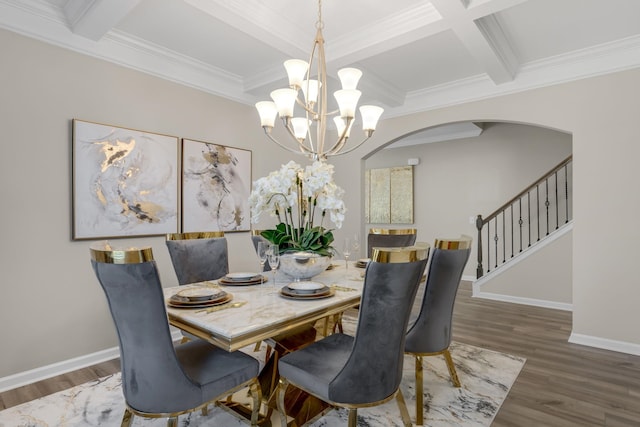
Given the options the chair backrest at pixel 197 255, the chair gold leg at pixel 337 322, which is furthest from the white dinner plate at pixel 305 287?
the chair gold leg at pixel 337 322

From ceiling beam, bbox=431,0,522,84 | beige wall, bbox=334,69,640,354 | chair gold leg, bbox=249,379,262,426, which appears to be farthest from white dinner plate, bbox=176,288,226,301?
beige wall, bbox=334,69,640,354

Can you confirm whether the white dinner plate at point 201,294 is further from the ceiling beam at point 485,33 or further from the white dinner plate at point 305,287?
the ceiling beam at point 485,33

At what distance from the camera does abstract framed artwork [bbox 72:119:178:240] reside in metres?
2.66

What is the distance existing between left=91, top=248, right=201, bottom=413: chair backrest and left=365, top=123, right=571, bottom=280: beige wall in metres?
5.65

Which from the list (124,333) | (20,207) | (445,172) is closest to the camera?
(124,333)

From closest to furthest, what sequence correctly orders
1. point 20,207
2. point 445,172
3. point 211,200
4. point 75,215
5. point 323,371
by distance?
point 323,371 → point 20,207 → point 75,215 → point 211,200 → point 445,172

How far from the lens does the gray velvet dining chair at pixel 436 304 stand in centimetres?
199

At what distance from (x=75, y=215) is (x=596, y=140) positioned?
4.46 metres

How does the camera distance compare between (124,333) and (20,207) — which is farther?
(20,207)

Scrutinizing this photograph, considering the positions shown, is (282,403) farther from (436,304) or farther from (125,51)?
(125,51)

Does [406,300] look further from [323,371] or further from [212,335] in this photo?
[212,335]

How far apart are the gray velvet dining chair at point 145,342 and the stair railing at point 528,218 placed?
4.63 meters

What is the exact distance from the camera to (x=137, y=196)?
297 centimetres

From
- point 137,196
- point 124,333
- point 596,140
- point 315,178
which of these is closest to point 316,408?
point 124,333
